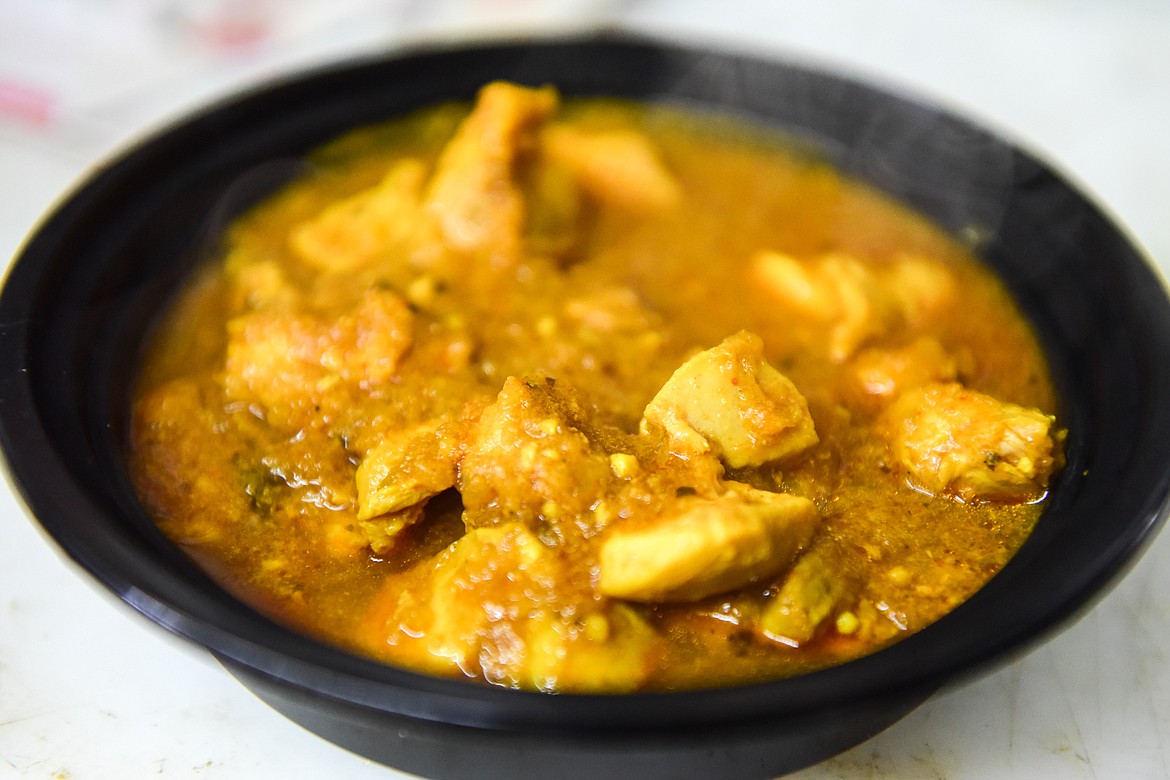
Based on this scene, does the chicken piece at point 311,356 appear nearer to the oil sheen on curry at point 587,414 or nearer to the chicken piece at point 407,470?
the oil sheen on curry at point 587,414

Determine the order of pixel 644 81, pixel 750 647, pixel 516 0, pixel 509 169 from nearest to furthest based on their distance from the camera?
pixel 750 647 → pixel 509 169 → pixel 644 81 → pixel 516 0

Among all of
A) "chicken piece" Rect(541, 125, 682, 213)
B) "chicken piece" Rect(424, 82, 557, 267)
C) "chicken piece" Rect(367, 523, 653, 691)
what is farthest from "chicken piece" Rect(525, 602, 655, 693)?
"chicken piece" Rect(541, 125, 682, 213)

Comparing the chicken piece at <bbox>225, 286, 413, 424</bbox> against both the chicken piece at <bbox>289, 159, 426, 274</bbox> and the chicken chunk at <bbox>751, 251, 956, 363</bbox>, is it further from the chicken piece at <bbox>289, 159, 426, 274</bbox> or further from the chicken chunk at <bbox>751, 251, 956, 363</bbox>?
the chicken chunk at <bbox>751, 251, 956, 363</bbox>

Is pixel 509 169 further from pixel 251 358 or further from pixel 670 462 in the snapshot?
pixel 670 462

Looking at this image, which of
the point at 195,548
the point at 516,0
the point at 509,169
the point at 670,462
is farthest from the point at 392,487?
the point at 516,0

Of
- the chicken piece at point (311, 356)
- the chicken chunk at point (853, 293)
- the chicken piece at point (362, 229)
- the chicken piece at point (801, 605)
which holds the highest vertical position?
the chicken piece at point (362, 229)

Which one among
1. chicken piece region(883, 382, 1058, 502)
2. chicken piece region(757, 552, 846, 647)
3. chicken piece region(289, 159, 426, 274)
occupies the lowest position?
chicken piece region(757, 552, 846, 647)

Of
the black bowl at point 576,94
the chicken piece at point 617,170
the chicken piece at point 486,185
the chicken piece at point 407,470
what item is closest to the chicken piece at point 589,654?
the black bowl at point 576,94

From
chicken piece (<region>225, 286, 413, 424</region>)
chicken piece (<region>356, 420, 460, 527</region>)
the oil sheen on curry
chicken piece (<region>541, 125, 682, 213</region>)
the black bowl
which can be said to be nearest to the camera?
the black bowl
